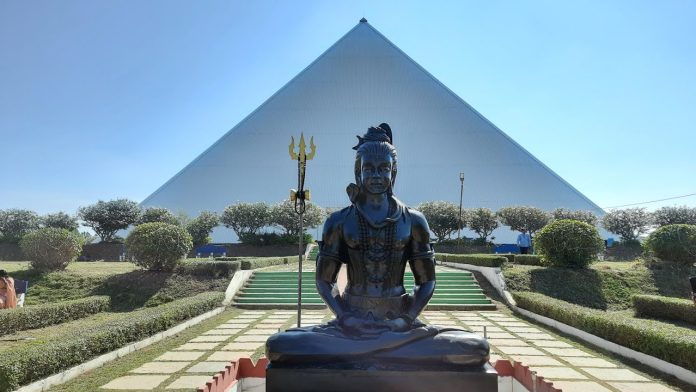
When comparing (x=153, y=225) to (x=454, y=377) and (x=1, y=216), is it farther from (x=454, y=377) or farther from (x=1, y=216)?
(x=1, y=216)

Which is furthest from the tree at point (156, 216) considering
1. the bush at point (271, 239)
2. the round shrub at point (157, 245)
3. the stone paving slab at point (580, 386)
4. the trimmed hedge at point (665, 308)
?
the stone paving slab at point (580, 386)

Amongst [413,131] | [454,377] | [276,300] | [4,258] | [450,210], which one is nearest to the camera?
[454,377]

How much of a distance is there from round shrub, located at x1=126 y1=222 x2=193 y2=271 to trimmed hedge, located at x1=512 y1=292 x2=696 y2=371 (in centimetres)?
1038

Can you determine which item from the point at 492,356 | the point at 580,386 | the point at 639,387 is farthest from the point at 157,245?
the point at 639,387

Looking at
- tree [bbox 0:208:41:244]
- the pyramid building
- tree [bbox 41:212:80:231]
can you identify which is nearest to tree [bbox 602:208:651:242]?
the pyramid building

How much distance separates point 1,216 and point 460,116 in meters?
41.9

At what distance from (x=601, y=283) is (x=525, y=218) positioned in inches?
696

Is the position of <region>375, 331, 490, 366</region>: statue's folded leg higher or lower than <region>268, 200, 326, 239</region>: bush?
lower

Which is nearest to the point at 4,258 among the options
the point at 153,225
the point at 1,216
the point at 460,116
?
the point at 1,216

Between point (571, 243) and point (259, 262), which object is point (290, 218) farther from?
point (571, 243)

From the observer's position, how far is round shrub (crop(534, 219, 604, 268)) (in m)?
14.1

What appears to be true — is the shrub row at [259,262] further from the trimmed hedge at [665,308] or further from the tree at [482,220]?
the tree at [482,220]

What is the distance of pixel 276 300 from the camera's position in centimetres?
1349

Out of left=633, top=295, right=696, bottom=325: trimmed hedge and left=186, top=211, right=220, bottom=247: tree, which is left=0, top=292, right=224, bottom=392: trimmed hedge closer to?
left=633, top=295, right=696, bottom=325: trimmed hedge
